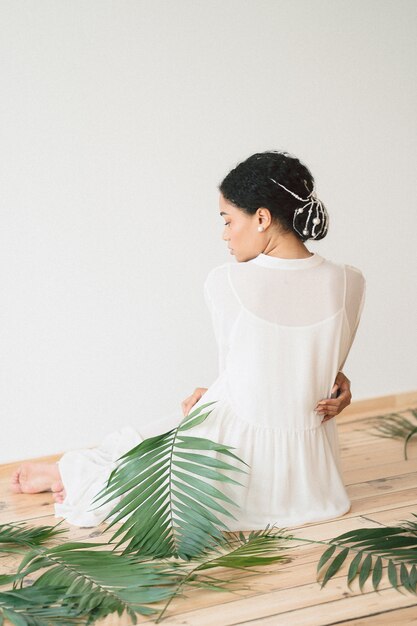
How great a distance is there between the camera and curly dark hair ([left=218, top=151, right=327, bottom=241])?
258 cm

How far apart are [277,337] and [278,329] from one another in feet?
0.08

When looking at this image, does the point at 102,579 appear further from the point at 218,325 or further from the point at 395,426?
the point at 395,426

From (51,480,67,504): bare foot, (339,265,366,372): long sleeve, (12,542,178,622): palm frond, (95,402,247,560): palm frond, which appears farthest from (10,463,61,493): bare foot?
(339,265,366,372): long sleeve

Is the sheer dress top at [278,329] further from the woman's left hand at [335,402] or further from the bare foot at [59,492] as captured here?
the bare foot at [59,492]

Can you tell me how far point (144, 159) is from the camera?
12.1ft

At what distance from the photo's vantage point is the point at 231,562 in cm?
229

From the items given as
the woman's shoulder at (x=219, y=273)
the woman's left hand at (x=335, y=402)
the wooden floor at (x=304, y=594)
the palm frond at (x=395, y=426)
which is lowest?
the palm frond at (x=395, y=426)

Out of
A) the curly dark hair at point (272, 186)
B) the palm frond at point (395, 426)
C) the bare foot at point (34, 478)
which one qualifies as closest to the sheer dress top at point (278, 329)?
the curly dark hair at point (272, 186)

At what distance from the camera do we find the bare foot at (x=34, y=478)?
316 centimetres

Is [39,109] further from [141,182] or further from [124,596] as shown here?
[124,596]

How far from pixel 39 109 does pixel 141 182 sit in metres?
0.51

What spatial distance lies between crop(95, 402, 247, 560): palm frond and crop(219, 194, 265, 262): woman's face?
49 centimetres

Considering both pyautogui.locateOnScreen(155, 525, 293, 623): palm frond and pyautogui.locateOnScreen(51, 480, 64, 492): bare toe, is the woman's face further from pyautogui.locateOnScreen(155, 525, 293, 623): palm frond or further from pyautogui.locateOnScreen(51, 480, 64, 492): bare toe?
pyautogui.locateOnScreen(51, 480, 64, 492): bare toe

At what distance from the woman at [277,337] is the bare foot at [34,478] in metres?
0.77
